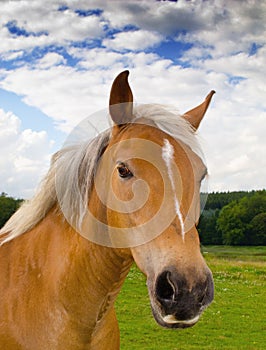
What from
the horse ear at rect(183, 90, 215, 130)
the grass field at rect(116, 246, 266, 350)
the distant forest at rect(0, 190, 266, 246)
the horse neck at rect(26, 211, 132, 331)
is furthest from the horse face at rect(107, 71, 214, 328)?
the distant forest at rect(0, 190, 266, 246)

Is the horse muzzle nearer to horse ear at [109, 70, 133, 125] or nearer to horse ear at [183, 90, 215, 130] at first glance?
horse ear at [109, 70, 133, 125]

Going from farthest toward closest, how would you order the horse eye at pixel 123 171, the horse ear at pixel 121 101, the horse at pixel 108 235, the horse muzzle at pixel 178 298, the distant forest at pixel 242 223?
the distant forest at pixel 242 223 → the horse ear at pixel 121 101 → the horse eye at pixel 123 171 → the horse at pixel 108 235 → the horse muzzle at pixel 178 298

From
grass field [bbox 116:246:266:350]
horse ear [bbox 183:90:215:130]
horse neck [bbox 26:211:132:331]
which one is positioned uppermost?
horse ear [bbox 183:90:215:130]

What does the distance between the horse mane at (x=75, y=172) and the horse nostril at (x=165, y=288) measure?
0.92 meters

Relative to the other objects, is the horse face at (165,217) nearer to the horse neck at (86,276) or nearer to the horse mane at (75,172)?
the horse mane at (75,172)

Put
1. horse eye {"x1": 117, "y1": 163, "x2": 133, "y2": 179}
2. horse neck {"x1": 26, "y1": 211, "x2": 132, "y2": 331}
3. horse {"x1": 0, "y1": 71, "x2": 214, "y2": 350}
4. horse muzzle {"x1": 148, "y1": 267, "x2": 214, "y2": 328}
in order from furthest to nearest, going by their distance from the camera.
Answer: horse neck {"x1": 26, "y1": 211, "x2": 132, "y2": 331} → horse eye {"x1": 117, "y1": 163, "x2": 133, "y2": 179} → horse {"x1": 0, "y1": 71, "x2": 214, "y2": 350} → horse muzzle {"x1": 148, "y1": 267, "x2": 214, "y2": 328}

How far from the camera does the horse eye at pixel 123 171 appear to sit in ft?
9.34

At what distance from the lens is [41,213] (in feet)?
11.8

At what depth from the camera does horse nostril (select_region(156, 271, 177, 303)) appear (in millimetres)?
2491

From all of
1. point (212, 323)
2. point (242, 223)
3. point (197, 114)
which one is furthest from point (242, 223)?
point (197, 114)

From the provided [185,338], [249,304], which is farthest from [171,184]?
[249,304]

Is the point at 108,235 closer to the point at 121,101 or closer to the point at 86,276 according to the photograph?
the point at 86,276

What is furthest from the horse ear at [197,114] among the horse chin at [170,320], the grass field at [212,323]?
the grass field at [212,323]

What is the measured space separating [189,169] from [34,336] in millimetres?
1633
